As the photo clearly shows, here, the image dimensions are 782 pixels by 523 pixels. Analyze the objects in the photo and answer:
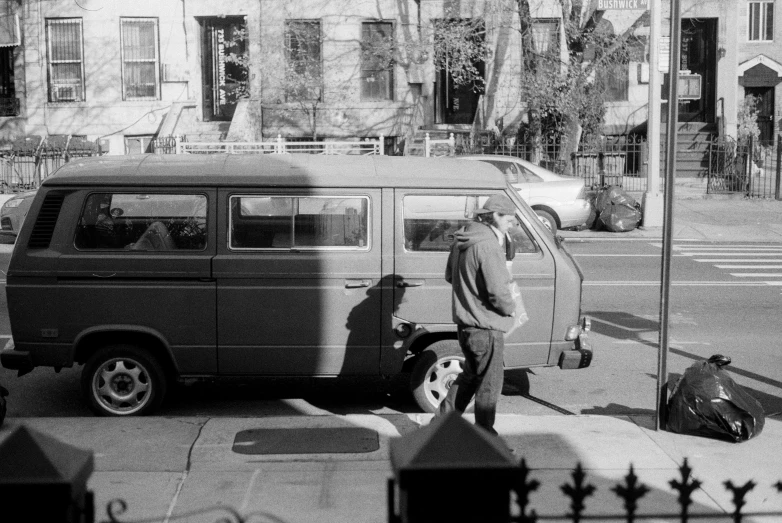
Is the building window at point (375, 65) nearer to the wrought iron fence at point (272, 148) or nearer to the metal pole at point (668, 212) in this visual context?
the wrought iron fence at point (272, 148)

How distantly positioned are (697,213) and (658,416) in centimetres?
→ 1686

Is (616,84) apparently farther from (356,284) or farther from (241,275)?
(241,275)

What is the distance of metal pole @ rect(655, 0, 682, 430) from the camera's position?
23.1 feet

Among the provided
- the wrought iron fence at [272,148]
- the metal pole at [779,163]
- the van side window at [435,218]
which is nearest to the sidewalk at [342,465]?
the van side window at [435,218]

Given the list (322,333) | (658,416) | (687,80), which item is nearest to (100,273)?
(322,333)

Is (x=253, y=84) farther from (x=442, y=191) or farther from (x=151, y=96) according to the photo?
(x=442, y=191)

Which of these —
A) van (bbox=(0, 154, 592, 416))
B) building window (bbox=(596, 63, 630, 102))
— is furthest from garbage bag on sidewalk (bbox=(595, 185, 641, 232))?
van (bbox=(0, 154, 592, 416))

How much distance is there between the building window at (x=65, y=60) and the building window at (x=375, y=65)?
7.75 metres

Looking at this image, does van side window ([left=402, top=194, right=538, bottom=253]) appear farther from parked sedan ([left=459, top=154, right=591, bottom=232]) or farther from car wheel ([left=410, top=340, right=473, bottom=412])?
parked sedan ([left=459, top=154, right=591, bottom=232])

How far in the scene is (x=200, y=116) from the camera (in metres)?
28.4

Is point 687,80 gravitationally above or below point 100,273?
above

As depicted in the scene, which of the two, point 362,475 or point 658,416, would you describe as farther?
point 658,416

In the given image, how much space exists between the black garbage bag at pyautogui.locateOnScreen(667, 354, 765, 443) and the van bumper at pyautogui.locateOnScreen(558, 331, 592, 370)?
84 centimetres

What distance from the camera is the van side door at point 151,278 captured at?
7.72 meters
